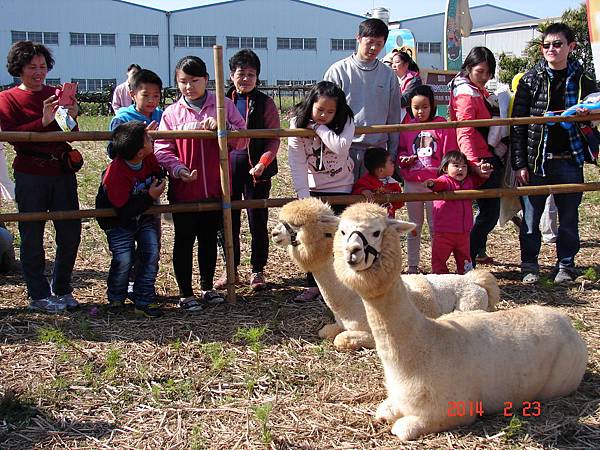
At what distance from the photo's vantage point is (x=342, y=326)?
15.6 feet

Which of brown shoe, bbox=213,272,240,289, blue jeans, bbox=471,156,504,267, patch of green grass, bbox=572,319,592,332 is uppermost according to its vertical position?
blue jeans, bbox=471,156,504,267

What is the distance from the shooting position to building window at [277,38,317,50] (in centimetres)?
5419

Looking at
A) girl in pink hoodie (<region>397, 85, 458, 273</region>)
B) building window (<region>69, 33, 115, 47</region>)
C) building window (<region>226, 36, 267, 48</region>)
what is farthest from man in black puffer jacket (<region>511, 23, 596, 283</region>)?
building window (<region>226, 36, 267, 48</region>)

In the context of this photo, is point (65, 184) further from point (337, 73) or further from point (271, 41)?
point (271, 41)

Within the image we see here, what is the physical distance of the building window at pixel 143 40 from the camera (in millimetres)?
50156

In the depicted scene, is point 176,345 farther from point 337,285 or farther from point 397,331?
point 397,331

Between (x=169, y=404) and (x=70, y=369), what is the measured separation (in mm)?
879

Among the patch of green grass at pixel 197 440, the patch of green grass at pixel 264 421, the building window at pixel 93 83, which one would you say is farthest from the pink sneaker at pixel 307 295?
the building window at pixel 93 83

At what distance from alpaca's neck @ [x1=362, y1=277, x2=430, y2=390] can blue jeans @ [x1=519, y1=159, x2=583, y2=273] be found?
10.4 ft

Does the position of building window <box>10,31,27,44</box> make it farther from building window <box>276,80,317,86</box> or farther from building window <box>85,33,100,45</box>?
building window <box>276,80,317,86</box>

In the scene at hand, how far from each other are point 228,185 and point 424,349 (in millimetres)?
2648

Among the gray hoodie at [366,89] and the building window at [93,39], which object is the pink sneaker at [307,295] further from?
the building window at [93,39]

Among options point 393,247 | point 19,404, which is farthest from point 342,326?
point 19,404

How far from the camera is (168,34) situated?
167 feet
